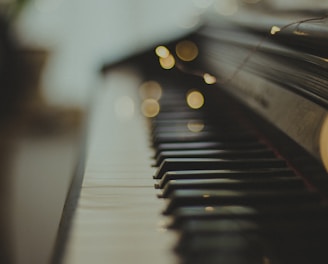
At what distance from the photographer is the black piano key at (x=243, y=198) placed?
1098mm

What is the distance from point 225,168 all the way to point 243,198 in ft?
0.72

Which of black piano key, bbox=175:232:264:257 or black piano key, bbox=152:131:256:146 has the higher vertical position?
black piano key, bbox=152:131:256:146

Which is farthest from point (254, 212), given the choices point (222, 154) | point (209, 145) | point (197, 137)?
point (197, 137)

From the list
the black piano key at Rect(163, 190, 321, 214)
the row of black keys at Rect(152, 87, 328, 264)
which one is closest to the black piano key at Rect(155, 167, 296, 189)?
the row of black keys at Rect(152, 87, 328, 264)

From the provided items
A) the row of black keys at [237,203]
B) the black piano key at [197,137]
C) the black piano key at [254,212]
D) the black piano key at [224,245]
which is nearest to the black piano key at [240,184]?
the row of black keys at [237,203]

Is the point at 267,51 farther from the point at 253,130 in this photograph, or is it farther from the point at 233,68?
the point at 233,68

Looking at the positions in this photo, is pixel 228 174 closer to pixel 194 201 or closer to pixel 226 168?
pixel 226 168

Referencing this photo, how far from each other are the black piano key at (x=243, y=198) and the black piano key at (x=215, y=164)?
190mm

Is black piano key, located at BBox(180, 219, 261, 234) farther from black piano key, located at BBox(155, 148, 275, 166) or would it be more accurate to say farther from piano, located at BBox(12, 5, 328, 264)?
black piano key, located at BBox(155, 148, 275, 166)

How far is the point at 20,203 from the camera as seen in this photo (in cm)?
363

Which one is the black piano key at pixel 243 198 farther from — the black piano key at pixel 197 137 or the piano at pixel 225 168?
the black piano key at pixel 197 137

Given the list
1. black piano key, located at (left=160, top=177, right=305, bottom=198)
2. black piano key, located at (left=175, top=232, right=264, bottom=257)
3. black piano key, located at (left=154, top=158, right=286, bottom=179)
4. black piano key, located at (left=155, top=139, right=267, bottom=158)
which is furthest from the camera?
black piano key, located at (left=155, top=139, right=267, bottom=158)

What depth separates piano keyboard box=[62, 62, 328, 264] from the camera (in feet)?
2.94

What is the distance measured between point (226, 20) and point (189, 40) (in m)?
0.54
